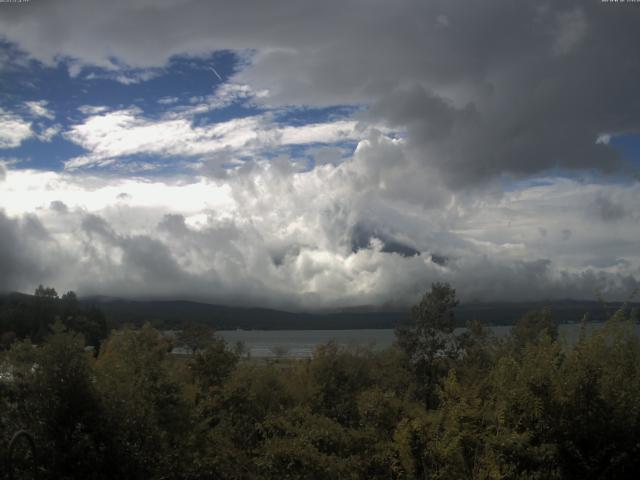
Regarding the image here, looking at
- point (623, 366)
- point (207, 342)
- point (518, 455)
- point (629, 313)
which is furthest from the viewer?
point (207, 342)

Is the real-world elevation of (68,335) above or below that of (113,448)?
above

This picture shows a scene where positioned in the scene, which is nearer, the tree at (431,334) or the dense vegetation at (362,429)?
the dense vegetation at (362,429)

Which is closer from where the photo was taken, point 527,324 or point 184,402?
point 184,402

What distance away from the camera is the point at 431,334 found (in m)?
30.4

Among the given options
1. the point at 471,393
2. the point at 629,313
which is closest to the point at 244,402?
the point at 471,393

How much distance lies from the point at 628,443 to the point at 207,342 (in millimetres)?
20642

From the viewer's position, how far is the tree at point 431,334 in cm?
3014

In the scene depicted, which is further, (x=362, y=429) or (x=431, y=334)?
Result: (x=431, y=334)

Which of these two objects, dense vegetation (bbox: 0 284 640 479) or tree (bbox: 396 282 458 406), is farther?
tree (bbox: 396 282 458 406)

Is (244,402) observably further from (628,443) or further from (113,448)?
(628,443)

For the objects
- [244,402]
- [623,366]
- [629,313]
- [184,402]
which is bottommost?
[244,402]

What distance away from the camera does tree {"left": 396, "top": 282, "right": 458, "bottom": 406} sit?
30.1 m

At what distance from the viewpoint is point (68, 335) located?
391 inches

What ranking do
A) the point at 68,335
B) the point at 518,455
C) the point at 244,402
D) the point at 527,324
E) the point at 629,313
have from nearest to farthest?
the point at 518,455 < the point at 68,335 < the point at 629,313 < the point at 244,402 < the point at 527,324
